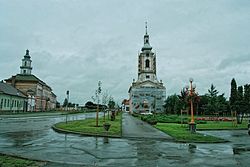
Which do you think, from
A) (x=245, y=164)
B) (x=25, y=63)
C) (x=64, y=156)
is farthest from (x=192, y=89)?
(x=25, y=63)

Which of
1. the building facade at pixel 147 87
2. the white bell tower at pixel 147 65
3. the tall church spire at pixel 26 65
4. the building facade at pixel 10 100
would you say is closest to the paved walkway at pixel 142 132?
the building facade at pixel 10 100

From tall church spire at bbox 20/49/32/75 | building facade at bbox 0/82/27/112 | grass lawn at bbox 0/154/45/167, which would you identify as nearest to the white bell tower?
tall church spire at bbox 20/49/32/75

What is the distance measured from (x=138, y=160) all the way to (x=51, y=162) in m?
3.36

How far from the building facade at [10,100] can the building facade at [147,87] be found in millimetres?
42844

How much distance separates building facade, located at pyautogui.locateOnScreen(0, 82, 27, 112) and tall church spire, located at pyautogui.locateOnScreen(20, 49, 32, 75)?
2297 centimetres

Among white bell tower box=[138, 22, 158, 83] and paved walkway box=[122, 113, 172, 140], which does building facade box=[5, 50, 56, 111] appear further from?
paved walkway box=[122, 113, 172, 140]

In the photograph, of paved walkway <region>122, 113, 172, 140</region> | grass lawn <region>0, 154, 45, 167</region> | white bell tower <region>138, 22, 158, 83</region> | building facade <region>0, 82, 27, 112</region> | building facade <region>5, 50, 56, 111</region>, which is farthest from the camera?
white bell tower <region>138, 22, 158, 83</region>

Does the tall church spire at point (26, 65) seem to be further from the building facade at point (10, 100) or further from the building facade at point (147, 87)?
the building facade at point (147, 87)

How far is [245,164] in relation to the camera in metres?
10.2

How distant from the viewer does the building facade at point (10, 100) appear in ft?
239

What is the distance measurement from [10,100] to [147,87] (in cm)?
5416

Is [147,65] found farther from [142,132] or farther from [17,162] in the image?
[17,162]

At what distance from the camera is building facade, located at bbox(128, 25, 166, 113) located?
106m

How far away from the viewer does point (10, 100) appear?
7825 centimetres
